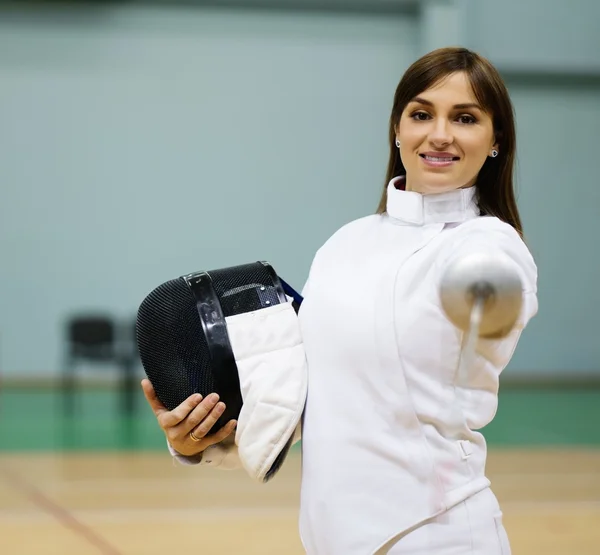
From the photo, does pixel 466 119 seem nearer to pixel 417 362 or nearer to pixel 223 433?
pixel 417 362

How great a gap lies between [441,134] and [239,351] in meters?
0.47

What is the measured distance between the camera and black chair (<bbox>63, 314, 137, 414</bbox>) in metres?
7.23

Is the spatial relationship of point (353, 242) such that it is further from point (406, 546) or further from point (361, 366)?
point (406, 546)

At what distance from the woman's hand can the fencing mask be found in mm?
18

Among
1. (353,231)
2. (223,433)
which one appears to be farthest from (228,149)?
(223,433)

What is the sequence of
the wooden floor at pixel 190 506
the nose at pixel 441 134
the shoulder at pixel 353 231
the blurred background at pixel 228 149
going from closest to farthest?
the nose at pixel 441 134, the shoulder at pixel 353 231, the wooden floor at pixel 190 506, the blurred background at pixel 228 149

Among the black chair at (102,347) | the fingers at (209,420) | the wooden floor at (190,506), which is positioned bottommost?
the black chair at (102,347)

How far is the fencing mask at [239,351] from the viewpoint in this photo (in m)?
1.37

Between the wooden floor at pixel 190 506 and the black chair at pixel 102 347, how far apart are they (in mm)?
2284

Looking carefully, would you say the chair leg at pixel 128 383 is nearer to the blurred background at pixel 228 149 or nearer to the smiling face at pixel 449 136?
the blurred background at pixel 228 149

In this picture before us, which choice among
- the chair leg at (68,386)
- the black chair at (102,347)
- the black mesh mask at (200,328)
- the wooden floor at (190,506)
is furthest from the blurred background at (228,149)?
the black mesh mask at (200,328)

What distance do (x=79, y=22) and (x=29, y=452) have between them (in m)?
4.59

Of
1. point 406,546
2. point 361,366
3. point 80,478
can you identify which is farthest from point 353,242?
point 80,478

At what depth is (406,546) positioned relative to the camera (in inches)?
50.0
